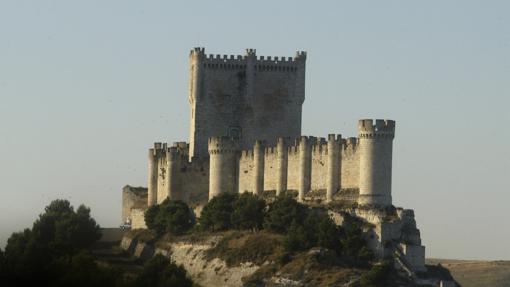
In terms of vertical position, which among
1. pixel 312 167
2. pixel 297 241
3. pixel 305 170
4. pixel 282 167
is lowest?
pixel 297 241

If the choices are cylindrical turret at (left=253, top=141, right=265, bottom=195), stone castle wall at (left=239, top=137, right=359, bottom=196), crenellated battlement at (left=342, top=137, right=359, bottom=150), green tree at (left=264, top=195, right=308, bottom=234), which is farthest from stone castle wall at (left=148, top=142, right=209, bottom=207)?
crenellated battlement at (left=342, top=137, right=359, bottom=150)

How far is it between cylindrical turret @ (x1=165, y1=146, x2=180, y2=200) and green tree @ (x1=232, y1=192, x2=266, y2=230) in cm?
1486

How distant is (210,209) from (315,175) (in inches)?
308

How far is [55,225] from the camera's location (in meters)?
146

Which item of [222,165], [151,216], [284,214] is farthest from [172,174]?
[284,214]

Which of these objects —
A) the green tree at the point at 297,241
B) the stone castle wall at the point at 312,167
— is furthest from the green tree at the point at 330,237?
the stone castle wall at the point at 312,167

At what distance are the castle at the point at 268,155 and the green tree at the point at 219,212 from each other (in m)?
3.01

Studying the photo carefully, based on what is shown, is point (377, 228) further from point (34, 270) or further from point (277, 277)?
point (34, 270)

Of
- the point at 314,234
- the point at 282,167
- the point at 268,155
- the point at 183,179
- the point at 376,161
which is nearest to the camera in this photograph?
the point at 314,234

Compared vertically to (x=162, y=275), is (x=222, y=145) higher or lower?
higher

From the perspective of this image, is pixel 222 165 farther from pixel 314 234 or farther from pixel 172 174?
pixel 314 234

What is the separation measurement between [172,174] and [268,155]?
11161mm

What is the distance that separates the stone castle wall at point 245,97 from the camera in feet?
494

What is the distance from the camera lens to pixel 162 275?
12256 cm
